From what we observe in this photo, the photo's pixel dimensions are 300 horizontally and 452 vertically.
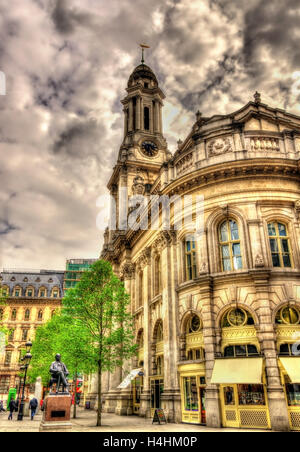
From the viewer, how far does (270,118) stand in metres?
28.3

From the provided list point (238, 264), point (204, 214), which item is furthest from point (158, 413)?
point (204, 214)

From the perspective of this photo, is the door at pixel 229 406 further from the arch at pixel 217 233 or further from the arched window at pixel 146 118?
the arched window at pixel 146 118

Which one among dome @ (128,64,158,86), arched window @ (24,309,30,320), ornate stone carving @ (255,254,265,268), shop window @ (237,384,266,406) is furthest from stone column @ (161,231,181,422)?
arched window @ (24,309,30,320)

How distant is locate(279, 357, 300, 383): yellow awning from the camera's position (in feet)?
63.9

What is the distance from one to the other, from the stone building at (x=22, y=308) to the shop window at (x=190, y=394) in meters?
57.1

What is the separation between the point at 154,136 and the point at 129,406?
36.3 metres

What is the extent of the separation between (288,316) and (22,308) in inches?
2805

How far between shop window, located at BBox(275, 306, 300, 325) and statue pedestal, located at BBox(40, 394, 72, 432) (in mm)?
12740

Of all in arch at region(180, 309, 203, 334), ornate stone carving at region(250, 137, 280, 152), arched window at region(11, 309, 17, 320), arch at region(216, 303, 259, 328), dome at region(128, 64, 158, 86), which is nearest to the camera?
arch at region(216, 303, 259, 328)

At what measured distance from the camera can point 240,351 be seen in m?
21.8

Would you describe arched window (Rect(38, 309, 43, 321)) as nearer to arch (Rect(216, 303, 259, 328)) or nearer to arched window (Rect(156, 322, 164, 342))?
arched window (Rect(156, 322, 164, 342))

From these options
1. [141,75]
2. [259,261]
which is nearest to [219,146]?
[259,261]
